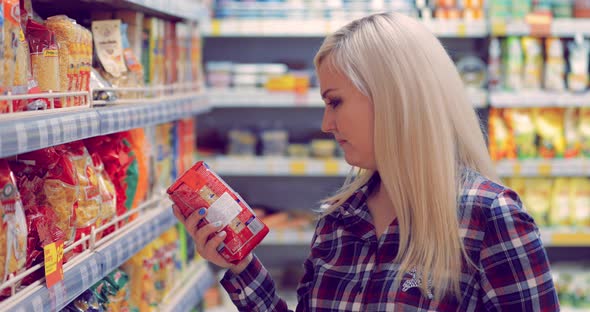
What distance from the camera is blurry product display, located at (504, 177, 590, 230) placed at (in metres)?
3.95

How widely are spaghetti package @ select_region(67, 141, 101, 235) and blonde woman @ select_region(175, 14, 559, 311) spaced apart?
25cm

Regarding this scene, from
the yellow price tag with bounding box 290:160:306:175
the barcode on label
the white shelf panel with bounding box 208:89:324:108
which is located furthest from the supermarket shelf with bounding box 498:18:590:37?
the barcode on label

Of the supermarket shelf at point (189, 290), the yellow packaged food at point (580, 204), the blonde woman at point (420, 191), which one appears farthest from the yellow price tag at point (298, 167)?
the blonde woman at point (420, 191)

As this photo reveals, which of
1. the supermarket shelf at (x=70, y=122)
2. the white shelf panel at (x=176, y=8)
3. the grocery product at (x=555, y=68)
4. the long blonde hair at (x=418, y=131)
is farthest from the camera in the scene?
the grocery product at (x=555, y=68)

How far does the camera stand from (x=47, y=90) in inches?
63.1

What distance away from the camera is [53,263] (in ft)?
5.04

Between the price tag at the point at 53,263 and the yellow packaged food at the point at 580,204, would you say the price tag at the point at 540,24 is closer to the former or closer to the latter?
the yellow packaged food at the point at 580,204

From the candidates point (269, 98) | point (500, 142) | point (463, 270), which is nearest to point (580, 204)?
point (500, 142)

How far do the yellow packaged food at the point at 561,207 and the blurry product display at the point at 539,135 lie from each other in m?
0.20

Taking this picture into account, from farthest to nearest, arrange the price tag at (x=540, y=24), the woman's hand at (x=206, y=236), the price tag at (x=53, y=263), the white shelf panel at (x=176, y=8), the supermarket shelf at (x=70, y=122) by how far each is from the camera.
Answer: the price tag at (x=540, y=24) → the white shelf panel at (x=176, y=8) → the woman's hand at (x=206, y=236) → the price tag at (x=53, y=263) → the supermarket shelf at (x=70, y=122)

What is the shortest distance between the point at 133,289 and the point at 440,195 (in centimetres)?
107

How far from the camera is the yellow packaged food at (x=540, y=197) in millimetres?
3969

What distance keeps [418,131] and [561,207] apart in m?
2.59

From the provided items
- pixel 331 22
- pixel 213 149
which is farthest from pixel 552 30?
pixel 213 149
